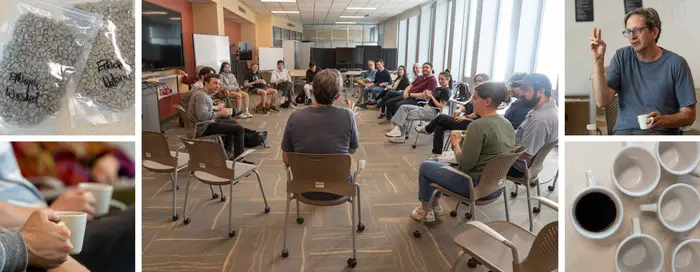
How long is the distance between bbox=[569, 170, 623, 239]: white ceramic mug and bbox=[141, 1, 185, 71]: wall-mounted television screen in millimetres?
4697

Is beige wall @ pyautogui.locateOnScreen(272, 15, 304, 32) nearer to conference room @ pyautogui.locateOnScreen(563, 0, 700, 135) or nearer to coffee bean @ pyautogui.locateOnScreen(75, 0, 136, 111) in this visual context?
coffee bean @ pyautogui.locateOnScreen(75, 0, 136, 111)

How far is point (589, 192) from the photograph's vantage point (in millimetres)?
1691

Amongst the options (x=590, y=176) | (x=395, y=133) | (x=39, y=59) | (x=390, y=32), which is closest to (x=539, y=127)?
(x=590, y=176)

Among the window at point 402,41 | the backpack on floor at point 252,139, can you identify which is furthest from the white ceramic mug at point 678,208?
the window at point 402,41

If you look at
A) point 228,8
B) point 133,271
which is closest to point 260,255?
point 133,271

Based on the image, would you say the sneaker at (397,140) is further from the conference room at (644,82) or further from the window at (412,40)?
the window at (412,40)

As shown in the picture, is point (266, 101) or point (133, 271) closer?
point (133, 271)

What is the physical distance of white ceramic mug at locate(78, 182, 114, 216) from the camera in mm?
1006

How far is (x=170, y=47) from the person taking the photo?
5.71 m

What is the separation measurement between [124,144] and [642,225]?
2.13m

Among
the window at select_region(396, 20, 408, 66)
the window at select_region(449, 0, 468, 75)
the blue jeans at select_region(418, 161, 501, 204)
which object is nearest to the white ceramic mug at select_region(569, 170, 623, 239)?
the blue jeans at select_region(418, 161, 501, 204)

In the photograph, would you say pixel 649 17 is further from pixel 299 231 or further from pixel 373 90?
pixel 373 90

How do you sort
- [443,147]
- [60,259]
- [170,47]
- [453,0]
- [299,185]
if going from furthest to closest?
[453,0] → [170,47] → [443,147] → [299,185] → [60,259]

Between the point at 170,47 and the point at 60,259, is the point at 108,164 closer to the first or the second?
the point at 60,259
